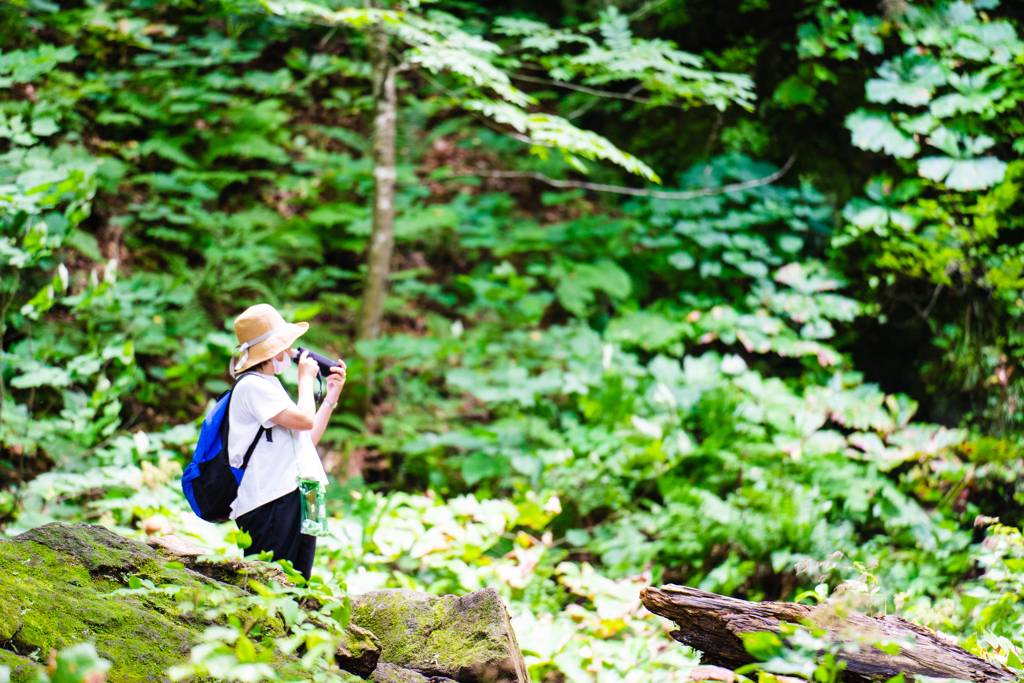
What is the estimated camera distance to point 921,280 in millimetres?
4719

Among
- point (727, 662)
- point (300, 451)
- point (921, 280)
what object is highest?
point (921, 280)

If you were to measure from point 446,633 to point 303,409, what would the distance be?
0.93m

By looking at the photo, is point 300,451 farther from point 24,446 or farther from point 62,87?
point 62,87

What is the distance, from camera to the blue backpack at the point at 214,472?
2.26 m

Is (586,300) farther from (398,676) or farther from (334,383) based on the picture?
(398,676)

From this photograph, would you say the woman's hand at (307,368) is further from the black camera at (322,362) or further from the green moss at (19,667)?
the green moss at (19,667)

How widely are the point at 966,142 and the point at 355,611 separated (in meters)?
4.87

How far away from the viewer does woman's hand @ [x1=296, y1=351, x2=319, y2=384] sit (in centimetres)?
232

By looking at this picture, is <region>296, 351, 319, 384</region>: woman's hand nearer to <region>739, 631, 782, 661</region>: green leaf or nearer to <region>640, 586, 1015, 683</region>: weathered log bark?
<region>640, 586, 1015, 683</region>: weathered log bark

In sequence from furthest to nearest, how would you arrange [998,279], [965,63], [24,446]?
[965,63] < [998,279] < [24,446]

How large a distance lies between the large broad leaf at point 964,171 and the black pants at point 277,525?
4576 millimetres

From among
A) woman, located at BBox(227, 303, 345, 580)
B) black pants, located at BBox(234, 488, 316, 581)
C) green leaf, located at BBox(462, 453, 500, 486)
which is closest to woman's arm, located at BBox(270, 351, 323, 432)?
woman, located at BBox(227, 303, 345, 580)

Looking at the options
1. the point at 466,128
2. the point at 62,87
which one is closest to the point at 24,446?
the point at 62,87

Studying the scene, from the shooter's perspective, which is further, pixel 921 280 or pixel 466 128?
pixel 466 128
